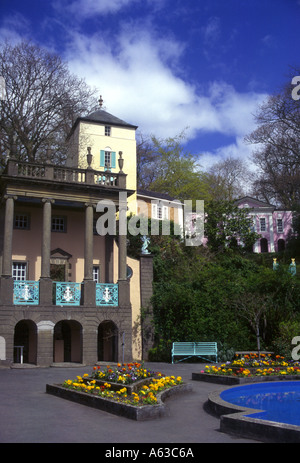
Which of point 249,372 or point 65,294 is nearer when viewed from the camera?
point 249,372

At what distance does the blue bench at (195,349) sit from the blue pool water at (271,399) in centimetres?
796

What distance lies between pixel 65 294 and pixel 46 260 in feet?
6.03

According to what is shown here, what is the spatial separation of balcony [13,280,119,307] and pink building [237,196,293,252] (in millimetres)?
30971

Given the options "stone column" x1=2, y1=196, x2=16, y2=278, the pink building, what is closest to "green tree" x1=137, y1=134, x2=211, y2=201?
the pink building

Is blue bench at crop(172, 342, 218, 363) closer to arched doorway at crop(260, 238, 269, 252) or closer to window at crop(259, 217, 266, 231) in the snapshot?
window at crop(259, 217, 266, 231)

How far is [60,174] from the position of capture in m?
24.4

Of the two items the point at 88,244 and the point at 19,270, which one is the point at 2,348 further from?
the point at 88,244

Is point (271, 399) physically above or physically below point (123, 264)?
below

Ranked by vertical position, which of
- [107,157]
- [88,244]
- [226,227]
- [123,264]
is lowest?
[123,264]

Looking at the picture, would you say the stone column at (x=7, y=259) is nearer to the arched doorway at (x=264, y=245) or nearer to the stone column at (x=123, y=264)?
the stone column at (x=123, y=264)

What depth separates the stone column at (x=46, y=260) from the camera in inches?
852

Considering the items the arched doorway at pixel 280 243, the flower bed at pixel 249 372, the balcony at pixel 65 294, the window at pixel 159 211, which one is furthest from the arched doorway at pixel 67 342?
the arched doorway at pixel 280 243

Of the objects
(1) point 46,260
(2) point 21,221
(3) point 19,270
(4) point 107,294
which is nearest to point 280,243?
(4) point 107,294
